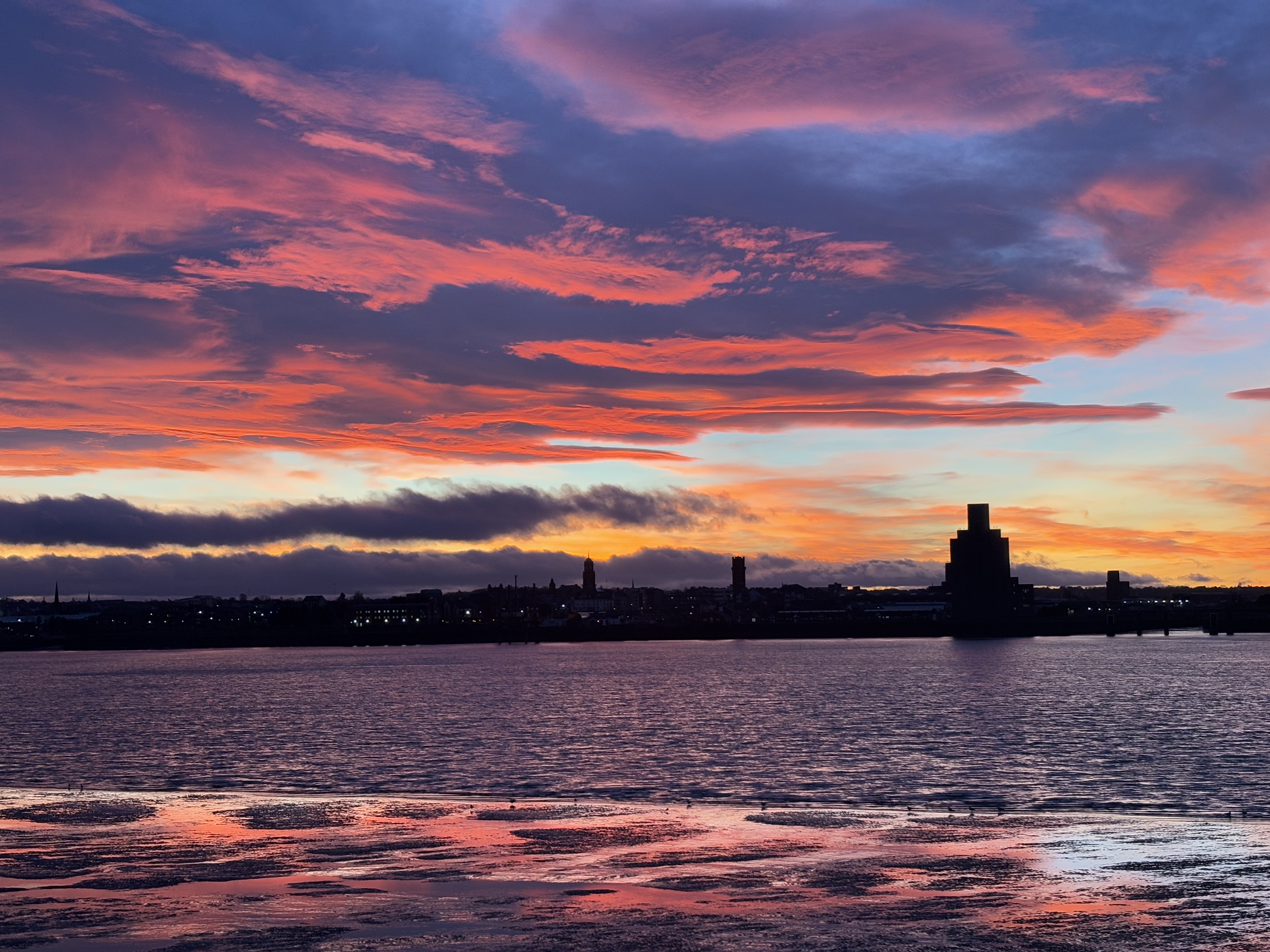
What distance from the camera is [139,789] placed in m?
51.8

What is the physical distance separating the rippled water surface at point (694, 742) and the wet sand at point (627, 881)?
37.6 feet

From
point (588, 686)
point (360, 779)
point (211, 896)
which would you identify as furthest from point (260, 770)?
point (588, 686)

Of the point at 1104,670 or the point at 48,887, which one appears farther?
the point at 1104,670

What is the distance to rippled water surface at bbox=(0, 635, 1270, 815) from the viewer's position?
5206 centimetres

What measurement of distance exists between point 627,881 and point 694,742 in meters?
46.0

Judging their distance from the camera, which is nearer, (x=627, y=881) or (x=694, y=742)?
(x=627, y=881)

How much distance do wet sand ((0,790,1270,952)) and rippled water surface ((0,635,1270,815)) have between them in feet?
37.6

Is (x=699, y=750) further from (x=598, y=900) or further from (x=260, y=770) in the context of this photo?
(x=598, y=900)

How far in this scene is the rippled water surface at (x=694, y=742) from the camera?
171 ft

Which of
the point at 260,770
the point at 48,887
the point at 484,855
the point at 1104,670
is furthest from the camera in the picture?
the point at 1104,670

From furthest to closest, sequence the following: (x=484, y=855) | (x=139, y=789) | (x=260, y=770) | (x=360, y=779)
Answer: (x=260, y=770) < (x=360, y=779) < (x=139, y=789) < (x=484, y=855)

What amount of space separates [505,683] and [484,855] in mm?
135143

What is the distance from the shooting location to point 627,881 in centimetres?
2795

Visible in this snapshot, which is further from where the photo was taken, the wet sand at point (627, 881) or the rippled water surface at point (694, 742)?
the rippled water surface at point (694, 742)
